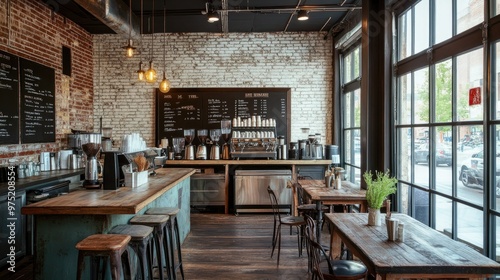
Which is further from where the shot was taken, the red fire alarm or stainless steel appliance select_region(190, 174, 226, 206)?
stainless steel appliance select_region(190, 174, 226, 206)

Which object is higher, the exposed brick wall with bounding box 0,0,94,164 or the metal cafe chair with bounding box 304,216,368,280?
the exposed brick wall with bounding box 0,0,94,164

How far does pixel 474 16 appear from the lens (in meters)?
3.36

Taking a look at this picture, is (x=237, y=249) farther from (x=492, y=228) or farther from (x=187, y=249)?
(x=492, y=228)

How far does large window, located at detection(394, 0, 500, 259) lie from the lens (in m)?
3.10

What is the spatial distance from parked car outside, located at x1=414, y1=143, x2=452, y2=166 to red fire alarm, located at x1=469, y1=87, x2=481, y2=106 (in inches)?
22.5

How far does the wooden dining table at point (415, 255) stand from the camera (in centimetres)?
205

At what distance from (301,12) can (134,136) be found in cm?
337

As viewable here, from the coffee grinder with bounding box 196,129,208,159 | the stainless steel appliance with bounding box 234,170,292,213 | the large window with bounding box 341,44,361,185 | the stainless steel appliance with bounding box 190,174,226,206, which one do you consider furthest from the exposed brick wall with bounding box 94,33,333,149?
the stainless steel appliance with bounding box 190,174,226,206

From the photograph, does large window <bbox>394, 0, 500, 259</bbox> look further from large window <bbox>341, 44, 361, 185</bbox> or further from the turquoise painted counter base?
the turquoise painted counter base

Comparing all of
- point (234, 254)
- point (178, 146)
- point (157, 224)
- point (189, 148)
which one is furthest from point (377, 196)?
point (178, 146)

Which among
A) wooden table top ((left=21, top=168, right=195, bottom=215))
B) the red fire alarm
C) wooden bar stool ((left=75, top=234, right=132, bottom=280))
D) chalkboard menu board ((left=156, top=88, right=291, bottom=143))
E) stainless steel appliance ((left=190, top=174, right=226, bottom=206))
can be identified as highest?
chalkboard menu board ((left=156, top=88, right=291, bottom=143))

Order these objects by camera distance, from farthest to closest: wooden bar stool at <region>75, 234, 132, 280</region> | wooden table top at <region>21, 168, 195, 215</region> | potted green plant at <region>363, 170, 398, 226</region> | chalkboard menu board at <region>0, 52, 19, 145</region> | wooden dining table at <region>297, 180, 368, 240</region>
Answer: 1. chalkboard menu board at <region>0, 52, 19, 145</region>
2. wooden dining table at <region>297, 180, 368, 240</region>
3. potted green plant at <region>363, 170, 398, 226</region>
4. wooden table top at <region>21, 168, 195, 215</region>
5. wooden bar stool at <region>75, 234, 132, 280</region>

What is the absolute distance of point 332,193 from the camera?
4.32m

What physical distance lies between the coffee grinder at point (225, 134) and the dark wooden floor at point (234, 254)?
1.48m
